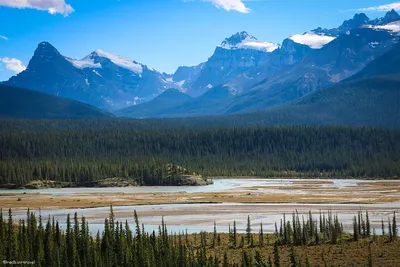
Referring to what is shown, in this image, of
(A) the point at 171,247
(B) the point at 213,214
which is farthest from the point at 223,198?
(A) the point at 171,247

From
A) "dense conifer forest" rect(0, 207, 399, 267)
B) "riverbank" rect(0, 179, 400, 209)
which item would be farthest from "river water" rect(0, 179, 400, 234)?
"dense conifer forest" rect(0, 207, 399, 267)

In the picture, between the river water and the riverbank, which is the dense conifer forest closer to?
the river water

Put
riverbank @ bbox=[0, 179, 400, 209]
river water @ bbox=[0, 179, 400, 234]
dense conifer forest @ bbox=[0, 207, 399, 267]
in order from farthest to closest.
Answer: riverbank @ bbox=[0, 179, 400, 209], river water @ bbox=[0, 179, 400, 234], dense conifer forest @ bbox=[0, 207, 399, 267]

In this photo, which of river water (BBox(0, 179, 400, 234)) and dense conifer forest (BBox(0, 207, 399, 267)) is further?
river water (BBox(0, 179, 400, 234))

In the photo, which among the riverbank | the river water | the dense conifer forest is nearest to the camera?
the dense conifer forest

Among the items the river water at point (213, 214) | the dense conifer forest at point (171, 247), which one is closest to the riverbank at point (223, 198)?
the river water at point (213, 214)

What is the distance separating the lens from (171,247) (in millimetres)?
61062

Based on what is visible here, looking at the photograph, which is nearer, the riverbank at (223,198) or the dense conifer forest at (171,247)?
the dense conifer forest at (171,247)

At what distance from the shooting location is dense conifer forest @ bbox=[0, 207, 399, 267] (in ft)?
185

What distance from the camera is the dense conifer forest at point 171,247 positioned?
56469mm

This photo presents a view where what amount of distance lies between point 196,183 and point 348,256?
132682 millimetres

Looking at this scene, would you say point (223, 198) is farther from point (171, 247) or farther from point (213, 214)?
point (171, 247)

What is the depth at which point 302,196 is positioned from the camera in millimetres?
142250

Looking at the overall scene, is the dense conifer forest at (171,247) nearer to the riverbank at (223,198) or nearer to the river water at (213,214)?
the river water at (213,214)
